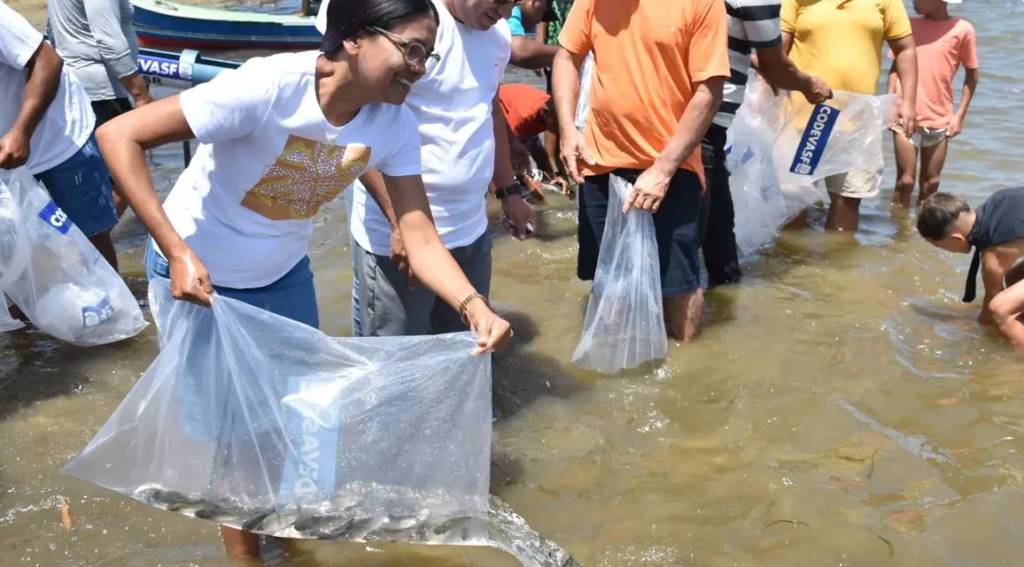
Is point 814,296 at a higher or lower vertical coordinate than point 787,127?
lower

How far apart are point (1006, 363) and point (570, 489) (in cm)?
200

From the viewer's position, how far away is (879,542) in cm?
292

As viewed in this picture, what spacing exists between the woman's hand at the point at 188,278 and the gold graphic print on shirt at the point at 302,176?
25 cm

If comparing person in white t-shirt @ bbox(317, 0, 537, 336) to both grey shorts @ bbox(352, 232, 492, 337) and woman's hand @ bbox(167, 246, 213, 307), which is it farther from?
woman's hand @ bbox(167, 246, 213, 307)

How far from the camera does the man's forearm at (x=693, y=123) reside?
12.0 feet

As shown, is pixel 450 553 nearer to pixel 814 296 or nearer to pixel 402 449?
pixel 402 449

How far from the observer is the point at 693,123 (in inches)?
145

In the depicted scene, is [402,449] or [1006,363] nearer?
[402,449]

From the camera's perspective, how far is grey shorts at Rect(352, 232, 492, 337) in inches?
126

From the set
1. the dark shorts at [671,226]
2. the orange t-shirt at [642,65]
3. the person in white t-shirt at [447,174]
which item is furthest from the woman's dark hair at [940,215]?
the person in white t-shirt at [447,174]

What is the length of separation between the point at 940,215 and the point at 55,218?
11.8ft

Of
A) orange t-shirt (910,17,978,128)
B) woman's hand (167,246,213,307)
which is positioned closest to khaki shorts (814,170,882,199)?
orange t-shirt (910,17,978,128)

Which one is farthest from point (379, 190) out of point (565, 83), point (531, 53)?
point (531, 53)

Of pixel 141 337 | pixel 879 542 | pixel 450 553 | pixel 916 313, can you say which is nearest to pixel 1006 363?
pixel 916 313
